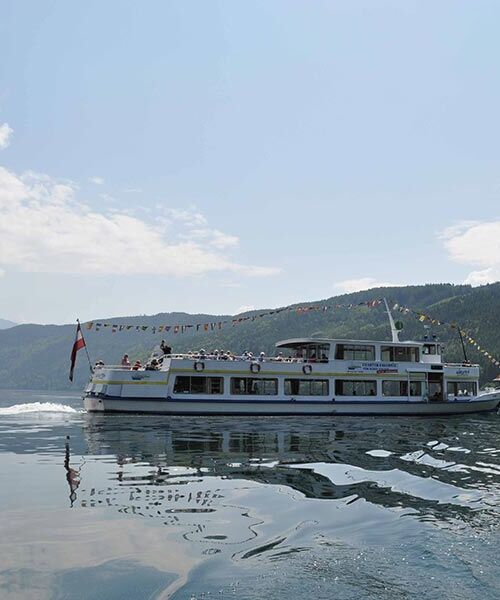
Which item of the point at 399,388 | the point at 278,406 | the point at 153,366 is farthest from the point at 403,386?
the point at 153,366

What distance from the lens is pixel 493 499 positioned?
11.8m

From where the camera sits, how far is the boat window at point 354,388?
39472mm

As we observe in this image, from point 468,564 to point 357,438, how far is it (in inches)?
641

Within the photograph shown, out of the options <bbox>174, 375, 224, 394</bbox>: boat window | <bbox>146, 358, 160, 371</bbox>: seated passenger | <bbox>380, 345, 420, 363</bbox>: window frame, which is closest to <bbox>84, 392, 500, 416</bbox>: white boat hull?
<bbox>174, 375, 224, 394</bbox>: boat window

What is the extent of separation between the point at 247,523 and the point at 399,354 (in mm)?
33352

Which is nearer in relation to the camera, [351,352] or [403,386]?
[351,352]

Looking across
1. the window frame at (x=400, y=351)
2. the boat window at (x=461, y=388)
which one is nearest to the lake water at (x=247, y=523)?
the window frame at (x=400, y=351)

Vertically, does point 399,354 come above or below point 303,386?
above

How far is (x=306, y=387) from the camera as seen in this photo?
38.9 m

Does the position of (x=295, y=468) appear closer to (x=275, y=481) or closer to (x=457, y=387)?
(x=275, y=481)

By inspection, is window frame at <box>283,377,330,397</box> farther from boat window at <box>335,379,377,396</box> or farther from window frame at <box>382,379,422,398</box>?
window frame at <box>382,379,422,398</box>

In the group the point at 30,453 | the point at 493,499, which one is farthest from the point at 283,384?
the point at 493,499

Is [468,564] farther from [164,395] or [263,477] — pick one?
[164,395]

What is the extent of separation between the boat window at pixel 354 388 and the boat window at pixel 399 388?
881 mm
